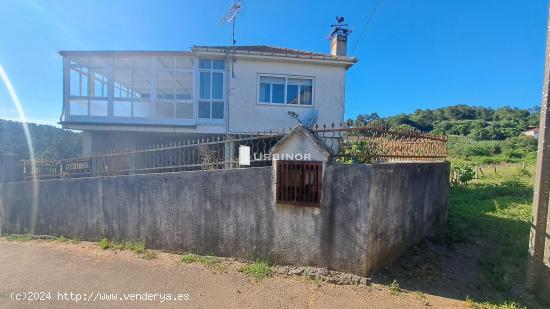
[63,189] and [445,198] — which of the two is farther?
[445,198]

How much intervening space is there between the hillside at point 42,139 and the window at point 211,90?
16.1 metres

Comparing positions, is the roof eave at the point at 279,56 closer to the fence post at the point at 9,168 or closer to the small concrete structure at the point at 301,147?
the fence post at the point at 9,168

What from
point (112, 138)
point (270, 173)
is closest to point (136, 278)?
point (270, 173)

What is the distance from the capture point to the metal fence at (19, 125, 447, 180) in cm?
450

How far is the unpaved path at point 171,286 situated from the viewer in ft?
12.3

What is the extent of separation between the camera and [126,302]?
3748mm

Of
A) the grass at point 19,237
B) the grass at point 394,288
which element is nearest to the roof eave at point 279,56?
the grass at point 19,237

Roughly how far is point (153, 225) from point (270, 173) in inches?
111

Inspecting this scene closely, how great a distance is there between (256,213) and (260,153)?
3.80ft

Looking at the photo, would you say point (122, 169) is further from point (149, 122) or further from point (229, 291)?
point (229, 291)

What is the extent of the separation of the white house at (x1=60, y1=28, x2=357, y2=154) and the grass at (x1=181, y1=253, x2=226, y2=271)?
6.57m

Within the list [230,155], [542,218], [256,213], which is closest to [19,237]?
[230,155]

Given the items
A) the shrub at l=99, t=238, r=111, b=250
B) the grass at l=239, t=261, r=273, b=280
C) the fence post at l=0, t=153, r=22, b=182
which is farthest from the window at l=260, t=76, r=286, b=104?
the fence post at l=0, t=153, r=22, b=182

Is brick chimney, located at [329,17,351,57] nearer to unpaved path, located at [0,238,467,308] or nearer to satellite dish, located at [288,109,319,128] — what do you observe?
→ satellite dish, located at [288,109,319,128]
